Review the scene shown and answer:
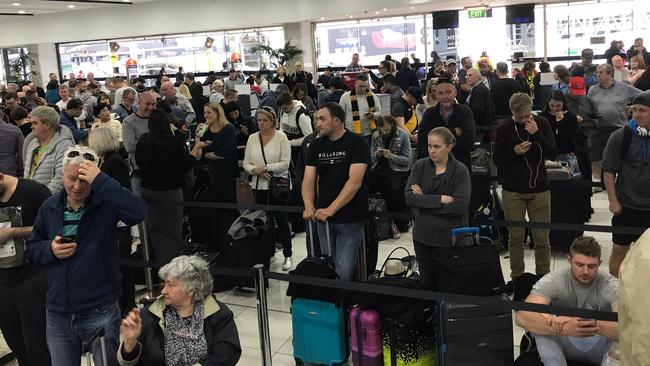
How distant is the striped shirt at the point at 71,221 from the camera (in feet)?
10.4

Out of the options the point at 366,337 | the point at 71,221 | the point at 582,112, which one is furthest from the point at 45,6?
the point at 366,337

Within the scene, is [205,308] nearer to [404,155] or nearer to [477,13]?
[404,155]

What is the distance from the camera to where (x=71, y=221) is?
3188 millimetres

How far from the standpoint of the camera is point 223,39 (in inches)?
889

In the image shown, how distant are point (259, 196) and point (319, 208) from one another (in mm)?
1594

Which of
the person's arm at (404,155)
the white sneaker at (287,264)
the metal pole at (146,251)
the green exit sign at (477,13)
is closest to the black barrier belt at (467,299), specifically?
the metal pole at (146,251)

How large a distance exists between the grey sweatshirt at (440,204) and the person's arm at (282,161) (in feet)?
6.03

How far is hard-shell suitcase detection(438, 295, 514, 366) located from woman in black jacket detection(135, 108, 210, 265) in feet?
8.58

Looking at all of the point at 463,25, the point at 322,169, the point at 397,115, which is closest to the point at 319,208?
the point at 322,169

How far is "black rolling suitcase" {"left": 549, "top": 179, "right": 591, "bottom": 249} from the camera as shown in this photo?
603 centimetres

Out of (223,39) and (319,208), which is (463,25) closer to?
(223,39)

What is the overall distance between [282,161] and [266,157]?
157 millimetres

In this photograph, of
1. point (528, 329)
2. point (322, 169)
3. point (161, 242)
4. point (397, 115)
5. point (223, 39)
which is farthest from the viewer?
point (223, 39)

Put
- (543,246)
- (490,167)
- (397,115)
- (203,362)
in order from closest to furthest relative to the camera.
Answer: (203,362)
(543,246)
(490,167)
(397,115)
